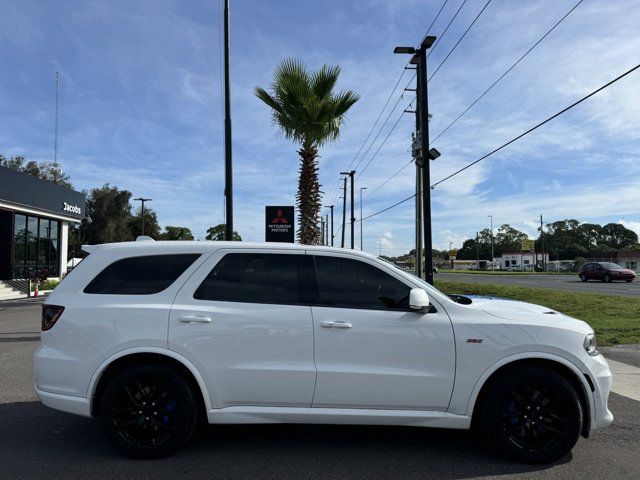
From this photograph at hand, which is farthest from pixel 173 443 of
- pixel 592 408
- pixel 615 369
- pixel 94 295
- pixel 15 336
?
pixel 15 336

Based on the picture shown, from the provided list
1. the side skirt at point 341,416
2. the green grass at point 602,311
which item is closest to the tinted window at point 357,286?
the side skirt at point 341,416

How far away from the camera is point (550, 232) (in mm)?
148000

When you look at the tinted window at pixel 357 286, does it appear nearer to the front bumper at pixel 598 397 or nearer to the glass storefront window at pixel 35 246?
the front bumper at pixel 598 397

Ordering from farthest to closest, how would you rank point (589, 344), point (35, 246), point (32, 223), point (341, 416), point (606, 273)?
1. point (606, 273)
2. point (35, 246)
3. point (32, 223)
4. point (589, 344)
5. point (341, 416)

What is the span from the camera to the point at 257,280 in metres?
4.50

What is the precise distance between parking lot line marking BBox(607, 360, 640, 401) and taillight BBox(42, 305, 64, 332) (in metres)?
6.38

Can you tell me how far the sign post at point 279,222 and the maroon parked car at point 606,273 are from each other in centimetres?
2805

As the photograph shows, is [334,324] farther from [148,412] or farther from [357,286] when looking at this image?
[148,412]

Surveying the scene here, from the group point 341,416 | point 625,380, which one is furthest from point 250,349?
point 625,380

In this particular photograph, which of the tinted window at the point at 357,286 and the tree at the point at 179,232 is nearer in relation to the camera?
the tinted window at the point at 357,286

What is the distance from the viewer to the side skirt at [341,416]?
422 centimetres

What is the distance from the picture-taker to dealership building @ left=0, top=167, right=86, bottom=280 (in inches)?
967

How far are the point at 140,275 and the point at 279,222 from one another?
37.7 ft

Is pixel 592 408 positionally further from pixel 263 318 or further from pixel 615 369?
pixel 615 369
